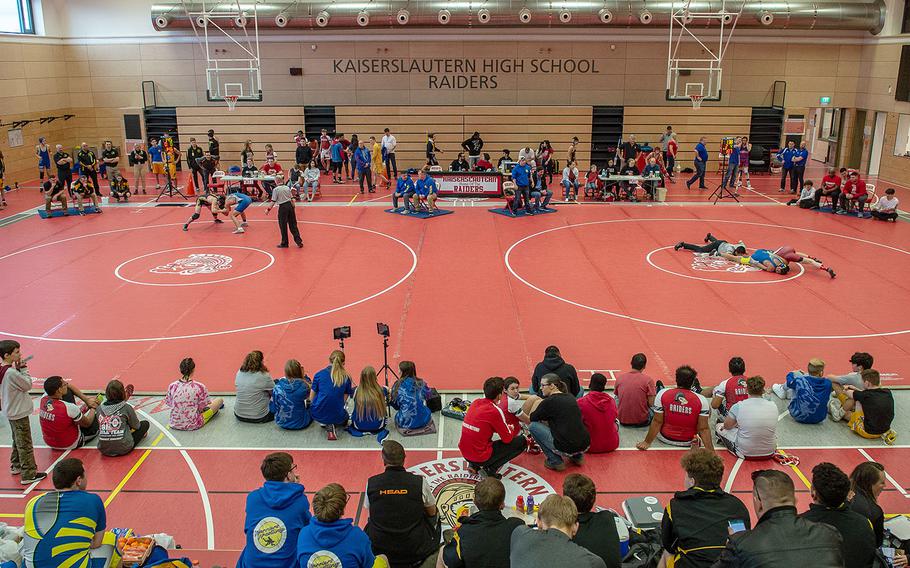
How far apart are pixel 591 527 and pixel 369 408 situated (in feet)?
15.2

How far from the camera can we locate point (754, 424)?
9.24 metres

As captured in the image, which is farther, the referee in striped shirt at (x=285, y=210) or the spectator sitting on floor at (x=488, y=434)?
the referee in striped shirt at (x=285, y=210)

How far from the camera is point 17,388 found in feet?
29.4

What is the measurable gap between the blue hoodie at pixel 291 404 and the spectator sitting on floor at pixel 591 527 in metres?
5.08

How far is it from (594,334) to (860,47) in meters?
27.4

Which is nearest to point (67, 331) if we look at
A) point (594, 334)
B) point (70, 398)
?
point (70, 398)

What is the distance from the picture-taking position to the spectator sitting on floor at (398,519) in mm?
6527

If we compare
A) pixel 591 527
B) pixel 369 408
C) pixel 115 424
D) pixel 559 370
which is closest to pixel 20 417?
pixel 115 424

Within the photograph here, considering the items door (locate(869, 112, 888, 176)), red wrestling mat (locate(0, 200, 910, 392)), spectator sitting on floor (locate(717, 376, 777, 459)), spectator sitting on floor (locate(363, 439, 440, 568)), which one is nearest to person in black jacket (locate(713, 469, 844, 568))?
spectator sitting on floor (locate(363, 439, 440, 568))

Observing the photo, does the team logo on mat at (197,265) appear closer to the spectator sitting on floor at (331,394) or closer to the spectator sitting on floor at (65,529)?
the spectator sitting on floor at (331,394)

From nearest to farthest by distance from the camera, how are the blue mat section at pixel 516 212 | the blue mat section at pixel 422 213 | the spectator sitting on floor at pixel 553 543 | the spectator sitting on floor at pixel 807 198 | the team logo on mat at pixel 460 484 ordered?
the spectator sitting on floor at pixel 553 543, the team logo on mat at pixel 460 484, the blue mat section at pixel 422 213, the blue mat section at pixel 516 212, the spectator sitting on floor at pixel 807 198

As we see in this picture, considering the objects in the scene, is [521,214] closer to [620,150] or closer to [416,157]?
[620,150]

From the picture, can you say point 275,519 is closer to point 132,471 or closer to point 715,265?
point 132,471

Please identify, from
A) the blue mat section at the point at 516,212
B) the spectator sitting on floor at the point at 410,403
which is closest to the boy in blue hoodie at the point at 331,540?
the spectator sitting on floor at the point at 410,403
